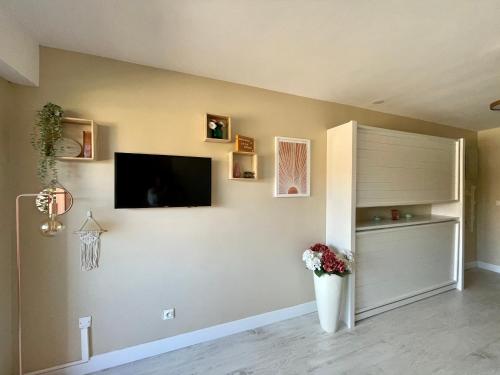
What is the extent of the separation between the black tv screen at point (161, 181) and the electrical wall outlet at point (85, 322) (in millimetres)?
903

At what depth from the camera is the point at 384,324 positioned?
2502mm

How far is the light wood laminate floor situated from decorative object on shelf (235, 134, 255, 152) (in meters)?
1.82

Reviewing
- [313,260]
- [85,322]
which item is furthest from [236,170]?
[85,322]

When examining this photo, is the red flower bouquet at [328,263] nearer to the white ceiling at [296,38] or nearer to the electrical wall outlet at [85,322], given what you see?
the white ceiling at [296,38]

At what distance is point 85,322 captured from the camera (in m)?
1.85

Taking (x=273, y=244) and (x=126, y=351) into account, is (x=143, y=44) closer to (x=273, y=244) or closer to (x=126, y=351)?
(x=273, y=244)

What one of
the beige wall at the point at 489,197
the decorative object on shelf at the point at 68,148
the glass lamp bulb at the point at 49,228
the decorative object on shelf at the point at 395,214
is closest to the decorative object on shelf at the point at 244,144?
the decorative object on shelf at the point at 68,148

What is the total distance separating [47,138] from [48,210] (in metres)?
0.51

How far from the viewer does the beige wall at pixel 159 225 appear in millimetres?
1774

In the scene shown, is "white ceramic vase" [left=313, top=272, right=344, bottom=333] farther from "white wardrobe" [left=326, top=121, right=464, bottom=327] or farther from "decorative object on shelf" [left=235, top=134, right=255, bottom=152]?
"decorative object on shelf" [left=235, top=134, right=255, bottom=152]

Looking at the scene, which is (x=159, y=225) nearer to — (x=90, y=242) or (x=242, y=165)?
(x=90, y=242)

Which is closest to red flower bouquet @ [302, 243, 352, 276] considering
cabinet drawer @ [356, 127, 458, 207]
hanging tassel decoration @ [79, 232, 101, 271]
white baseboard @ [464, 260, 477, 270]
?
cabinet drawer @ [356, 127, 458, 207]

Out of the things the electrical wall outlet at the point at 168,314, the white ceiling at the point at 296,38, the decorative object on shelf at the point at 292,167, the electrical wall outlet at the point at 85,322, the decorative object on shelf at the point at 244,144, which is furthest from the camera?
the decorative object on shelf at the point at 292,167

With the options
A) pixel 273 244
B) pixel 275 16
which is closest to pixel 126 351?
pixel 273 244
